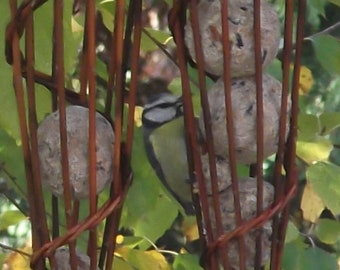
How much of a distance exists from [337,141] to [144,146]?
140 cm

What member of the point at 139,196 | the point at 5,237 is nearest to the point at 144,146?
the point at 139,196

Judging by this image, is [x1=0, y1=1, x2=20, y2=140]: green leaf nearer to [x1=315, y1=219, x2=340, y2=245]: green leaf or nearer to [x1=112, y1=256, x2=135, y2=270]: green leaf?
[x1=112, y1=256, x2=135, y2=270]: green leaf

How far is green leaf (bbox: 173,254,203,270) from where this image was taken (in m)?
0.97

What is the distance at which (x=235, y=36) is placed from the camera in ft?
1.72

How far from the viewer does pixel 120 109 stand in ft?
1.73

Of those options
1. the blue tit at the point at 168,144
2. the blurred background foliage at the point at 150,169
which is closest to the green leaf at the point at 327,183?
the blurred background foliage at the point at 150,169

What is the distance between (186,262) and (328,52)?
273 mm

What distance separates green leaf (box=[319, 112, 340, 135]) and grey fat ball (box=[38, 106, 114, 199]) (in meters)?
0.53

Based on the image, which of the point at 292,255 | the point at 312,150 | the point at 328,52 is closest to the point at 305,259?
the point at 292,255

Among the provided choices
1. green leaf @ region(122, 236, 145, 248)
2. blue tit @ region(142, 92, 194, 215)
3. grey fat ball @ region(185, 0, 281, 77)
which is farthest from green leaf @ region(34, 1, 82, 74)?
green leaf @ region(122, 236, 145, 248)

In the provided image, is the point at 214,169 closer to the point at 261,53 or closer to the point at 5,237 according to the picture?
the point at 261,53

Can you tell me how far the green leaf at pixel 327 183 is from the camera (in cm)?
86

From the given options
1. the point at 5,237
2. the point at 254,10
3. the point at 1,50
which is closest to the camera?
the point at 254,10

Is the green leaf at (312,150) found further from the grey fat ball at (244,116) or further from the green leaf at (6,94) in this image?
the grey fat ball at (244,116)
